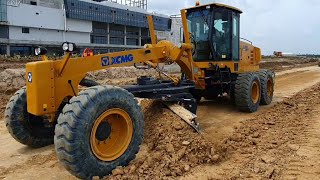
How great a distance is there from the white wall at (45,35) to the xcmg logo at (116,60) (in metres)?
53.8

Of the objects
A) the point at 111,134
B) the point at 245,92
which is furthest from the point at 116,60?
the point at 245,92

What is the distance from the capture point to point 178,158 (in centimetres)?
544

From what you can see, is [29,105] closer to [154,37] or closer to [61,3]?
[154,37]

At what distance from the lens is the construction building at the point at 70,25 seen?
5460cm

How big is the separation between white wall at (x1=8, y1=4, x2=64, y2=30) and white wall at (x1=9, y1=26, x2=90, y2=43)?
2.90ft

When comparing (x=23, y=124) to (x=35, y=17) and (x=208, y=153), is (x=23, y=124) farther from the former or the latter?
(x=35, y=17)

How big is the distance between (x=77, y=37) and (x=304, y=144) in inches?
2496

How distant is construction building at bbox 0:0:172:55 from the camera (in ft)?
179

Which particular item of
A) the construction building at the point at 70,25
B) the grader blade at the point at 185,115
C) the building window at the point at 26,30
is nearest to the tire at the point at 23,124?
the grader blade at the point at 185,115

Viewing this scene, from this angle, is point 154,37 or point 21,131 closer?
point 21,131

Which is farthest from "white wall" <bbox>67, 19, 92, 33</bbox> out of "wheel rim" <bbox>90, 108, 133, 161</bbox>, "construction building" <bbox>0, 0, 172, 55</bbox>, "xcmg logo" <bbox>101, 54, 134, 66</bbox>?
"wheel rim" <bbox>90, 108, 133, 161</bbox>

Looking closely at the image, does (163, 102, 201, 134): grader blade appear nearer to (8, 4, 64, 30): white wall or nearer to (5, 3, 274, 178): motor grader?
(5, 3, 274, 178): motor grader

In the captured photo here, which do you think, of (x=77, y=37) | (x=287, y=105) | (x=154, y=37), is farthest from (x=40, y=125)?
(x=77, y=37)

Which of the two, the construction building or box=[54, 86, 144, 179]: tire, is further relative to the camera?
the construction building
